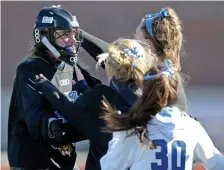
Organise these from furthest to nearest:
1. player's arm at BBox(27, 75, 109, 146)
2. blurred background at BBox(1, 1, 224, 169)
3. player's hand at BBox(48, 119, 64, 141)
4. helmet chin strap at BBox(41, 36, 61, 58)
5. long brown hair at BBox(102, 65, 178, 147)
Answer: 1. blurred background at BBox(1, 1, 224, 169)
2. helmet chin strap at BBox(41, 36, 61, 58)
3. player's hand at BBox(48, 119, 64, 141)
4. player's arm at BBox(27, 75, 109, 146)
5. long brown hair at BBox(102, 65, 178, 147)

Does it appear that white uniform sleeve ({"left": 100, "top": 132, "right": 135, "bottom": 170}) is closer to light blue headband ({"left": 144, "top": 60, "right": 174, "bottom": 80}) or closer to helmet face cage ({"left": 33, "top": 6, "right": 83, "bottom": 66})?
light blue headband ({"left": 144, "top": 60, "right": 174, "bottom": 80})

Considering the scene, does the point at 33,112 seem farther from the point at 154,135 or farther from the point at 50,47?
the point at 154,135

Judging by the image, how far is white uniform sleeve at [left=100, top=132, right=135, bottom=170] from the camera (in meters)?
3.58

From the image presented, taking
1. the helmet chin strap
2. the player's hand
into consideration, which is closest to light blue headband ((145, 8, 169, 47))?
the helmet chin strap

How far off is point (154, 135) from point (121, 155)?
199 mm

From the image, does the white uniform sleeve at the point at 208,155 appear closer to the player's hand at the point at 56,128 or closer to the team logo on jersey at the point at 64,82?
the player's hand at the point at 56,128

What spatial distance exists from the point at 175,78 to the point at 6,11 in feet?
47.0

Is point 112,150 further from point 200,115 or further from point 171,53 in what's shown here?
point 200,115

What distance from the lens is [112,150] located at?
3604 mm

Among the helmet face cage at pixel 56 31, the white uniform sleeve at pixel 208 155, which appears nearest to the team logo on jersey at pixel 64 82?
the helmet face cage at pixel 56 31

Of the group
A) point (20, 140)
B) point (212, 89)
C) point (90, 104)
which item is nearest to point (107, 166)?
point (90, 104)

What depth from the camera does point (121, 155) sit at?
141 inches

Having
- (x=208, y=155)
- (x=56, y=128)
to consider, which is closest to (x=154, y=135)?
(x=208, y=155)

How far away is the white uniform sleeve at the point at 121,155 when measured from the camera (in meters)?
3.58
